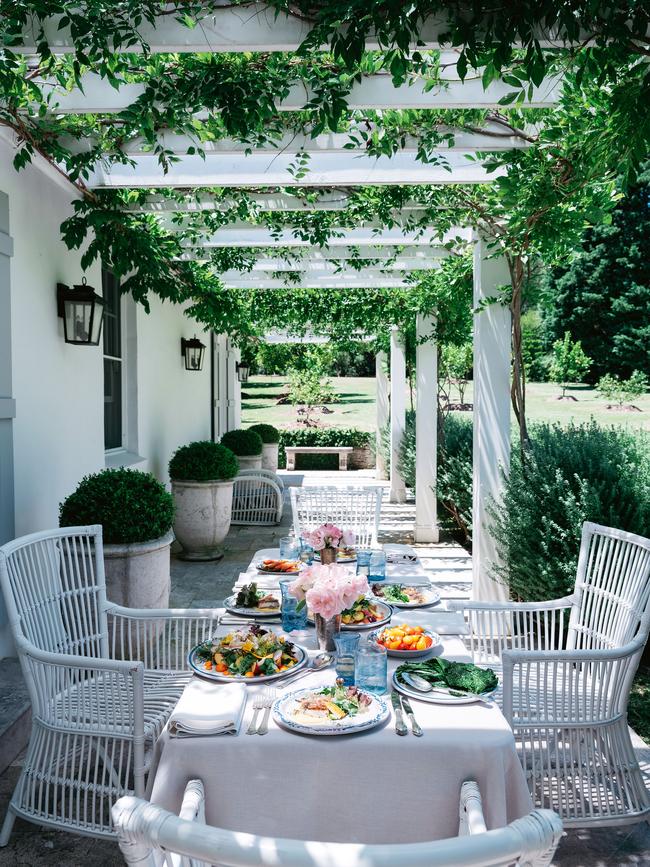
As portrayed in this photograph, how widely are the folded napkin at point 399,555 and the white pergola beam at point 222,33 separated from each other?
2.05 m

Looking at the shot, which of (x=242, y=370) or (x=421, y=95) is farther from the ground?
(x=421, y=95)

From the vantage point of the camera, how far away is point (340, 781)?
1637 mm

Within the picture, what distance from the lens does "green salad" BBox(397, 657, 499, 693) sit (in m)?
1.91

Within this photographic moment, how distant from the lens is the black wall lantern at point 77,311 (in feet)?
14.2

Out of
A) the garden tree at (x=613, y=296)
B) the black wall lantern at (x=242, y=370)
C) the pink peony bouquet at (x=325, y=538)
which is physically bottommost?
the pink peony bouquet at (x=325, y=538)

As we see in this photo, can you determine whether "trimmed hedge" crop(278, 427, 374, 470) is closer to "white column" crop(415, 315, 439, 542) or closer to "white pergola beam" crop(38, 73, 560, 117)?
"white column" crop(415, 315, 439, 542)

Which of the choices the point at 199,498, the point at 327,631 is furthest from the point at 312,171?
the point at 199,498

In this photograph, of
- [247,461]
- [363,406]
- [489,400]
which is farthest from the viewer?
[363,406]

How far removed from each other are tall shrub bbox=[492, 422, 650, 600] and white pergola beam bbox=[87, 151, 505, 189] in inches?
66.4

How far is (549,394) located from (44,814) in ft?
83.2

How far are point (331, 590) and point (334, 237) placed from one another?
415 cm

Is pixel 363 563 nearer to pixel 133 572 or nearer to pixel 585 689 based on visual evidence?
pixel 585 689

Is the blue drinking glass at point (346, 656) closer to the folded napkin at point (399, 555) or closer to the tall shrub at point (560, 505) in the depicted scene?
the folded napkin at point (399, 555)

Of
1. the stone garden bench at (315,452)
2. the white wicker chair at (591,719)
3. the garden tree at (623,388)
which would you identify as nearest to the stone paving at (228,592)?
the white wicker chair at (591,719)
